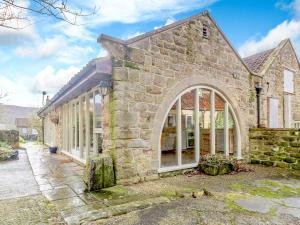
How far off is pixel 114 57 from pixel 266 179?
5.07 metres

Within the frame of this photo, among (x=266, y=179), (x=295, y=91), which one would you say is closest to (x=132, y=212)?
(x=266, y=179)

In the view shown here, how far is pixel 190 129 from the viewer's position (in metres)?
11.3

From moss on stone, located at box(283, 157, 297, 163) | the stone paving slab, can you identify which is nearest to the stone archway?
moss on stone, located at box(283, 157, 297, 163)

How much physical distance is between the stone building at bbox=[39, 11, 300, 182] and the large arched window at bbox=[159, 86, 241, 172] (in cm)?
4

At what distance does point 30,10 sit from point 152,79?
3.53m

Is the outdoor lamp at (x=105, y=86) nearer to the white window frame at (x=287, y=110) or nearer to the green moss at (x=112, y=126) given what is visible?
the green moss at (x=112, y=126)

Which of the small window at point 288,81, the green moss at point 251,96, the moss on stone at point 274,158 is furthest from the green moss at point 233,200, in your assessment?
the small window at point 288,81

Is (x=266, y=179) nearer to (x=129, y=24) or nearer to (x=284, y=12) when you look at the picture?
(x=129, y=24)

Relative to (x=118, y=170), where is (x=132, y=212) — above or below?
below

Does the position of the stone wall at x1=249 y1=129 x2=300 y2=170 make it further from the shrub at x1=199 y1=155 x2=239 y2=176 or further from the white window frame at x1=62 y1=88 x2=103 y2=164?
the white window frame at x1=62 y1=88 x2=103 y2=164

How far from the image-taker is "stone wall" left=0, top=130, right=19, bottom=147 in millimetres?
13585

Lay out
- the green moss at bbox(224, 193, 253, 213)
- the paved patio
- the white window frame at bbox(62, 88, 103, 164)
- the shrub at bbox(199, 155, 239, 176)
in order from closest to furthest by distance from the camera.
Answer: the paved patio, the green moss at bbox(224, 193, 253, 213), the shrub at bbox(199, 155, 239, 176), the white window frame at bbox(62, 88, 103, 164)

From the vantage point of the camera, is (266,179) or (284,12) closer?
(266,179)

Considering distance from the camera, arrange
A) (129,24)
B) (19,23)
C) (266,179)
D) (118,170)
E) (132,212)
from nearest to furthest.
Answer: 1. (19,23)
2. (132,212)
3. (118,170)
4. (266,179)
5. (129,24)
